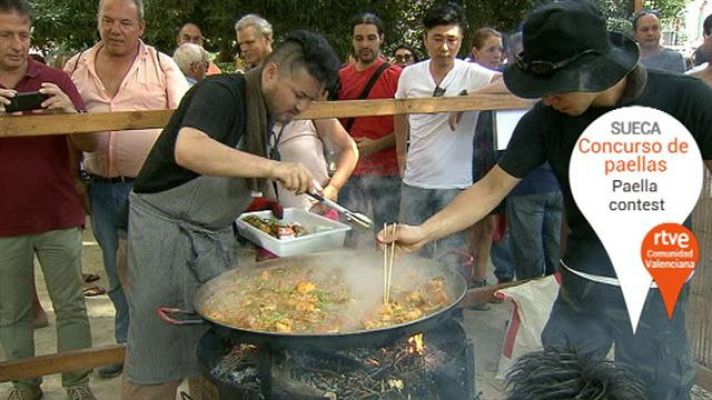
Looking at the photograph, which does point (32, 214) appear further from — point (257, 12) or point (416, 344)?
point (257, 12)

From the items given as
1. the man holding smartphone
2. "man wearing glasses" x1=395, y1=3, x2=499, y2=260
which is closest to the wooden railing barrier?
the man holding smartphone

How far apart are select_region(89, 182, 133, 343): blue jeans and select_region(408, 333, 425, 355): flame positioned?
201 centimetres

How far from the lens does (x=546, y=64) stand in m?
1.95

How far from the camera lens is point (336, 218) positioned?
368 cm

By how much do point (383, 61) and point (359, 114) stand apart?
187 centimetres

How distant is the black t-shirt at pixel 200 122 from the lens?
246cm

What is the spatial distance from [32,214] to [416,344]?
2155 millimetres

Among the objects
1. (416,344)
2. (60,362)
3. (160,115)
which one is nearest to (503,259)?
(416,344)

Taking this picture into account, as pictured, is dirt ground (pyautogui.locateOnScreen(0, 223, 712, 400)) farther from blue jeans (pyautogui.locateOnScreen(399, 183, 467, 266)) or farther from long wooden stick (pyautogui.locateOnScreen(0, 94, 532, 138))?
long wooden stick (pyautogui.locateOnScreen(0, 94, 532, 138))

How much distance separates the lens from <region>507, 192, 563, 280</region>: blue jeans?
15.0 ft

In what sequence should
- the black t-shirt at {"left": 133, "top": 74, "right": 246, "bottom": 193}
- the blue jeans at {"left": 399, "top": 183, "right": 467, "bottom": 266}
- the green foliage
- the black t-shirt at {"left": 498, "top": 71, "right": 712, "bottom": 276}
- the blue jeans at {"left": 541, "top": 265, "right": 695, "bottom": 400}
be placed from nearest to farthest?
the black t-shirt at {"left": 498, "top": 71, "right": 712, "bottom": 276} → the blue jeans at {"left": 541, "top": 265, "right": 695, "bottom": 400} → the black t-shirt at {"left": 133, "top": 74, "right": 246, "bottom": 193} → the blue jeans at {"left": 399, "top": 183, "right": 467, "bottom": 266} → the green foliage

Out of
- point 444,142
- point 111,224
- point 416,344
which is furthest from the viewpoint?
point 444,142

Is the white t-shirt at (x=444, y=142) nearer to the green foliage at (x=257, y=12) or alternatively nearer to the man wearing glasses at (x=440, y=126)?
the man wearing glasses at (x=440, y=126)

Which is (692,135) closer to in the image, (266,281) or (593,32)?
(593,32)
